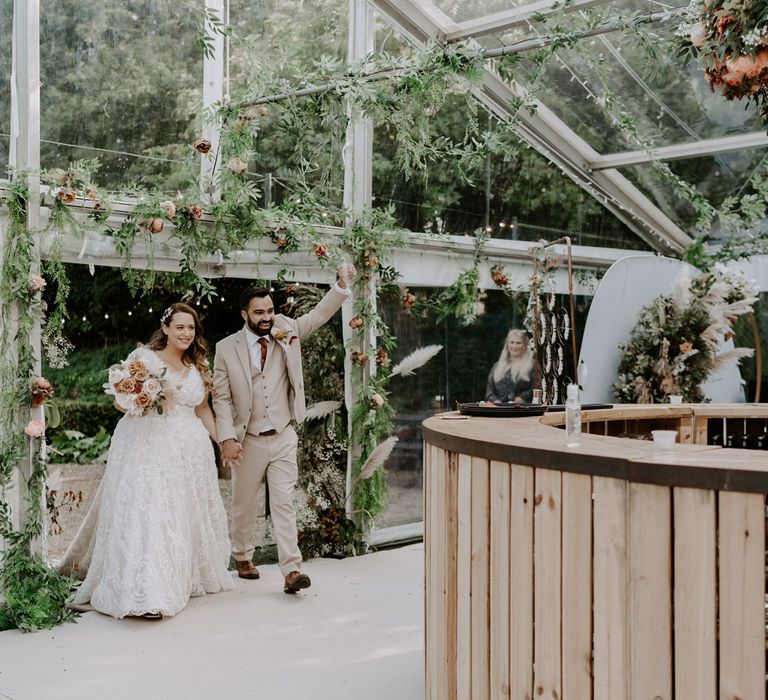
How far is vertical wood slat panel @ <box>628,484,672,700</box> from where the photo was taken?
2637 millimetres

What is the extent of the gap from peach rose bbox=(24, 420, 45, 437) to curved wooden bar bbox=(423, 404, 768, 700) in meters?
2.82

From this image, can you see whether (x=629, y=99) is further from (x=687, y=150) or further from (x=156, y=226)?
(x=156, y=226)

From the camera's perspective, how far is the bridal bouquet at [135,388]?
219 inches

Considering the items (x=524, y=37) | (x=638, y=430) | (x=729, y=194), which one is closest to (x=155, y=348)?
(x=638, y=430)

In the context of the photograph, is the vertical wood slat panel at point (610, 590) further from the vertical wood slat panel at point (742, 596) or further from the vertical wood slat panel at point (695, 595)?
the vertical wood slat panel at point (742, 596)

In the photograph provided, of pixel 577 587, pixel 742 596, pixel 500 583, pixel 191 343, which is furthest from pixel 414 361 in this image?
pixel 742 596

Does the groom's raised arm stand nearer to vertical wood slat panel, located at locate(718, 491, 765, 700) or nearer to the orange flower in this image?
the orange flower

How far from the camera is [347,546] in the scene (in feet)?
24.0

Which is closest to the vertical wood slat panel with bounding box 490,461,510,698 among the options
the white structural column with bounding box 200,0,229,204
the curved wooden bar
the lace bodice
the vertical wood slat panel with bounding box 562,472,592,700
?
the curved wooden bar

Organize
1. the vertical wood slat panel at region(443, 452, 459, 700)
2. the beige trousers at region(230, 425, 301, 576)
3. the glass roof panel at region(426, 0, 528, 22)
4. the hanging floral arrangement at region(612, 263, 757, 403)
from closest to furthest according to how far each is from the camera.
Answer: the vertical wood slat panel at region(443, 452, 459, 700) → the beige trousers at region(230, 425, 301, 576) → the glass roof panel at region(426, 0, 528, 22) → the hanging floral arrangement at region(612, 263, 757, 403)

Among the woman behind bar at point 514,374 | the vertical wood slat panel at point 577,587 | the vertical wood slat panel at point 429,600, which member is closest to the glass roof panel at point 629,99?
the woman behind bar at point 514,374

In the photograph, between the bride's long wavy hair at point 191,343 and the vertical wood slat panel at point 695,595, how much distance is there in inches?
157

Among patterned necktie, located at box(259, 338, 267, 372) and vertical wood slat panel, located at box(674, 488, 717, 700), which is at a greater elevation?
patterned necktie, located at box(259, 338, 267, 372)

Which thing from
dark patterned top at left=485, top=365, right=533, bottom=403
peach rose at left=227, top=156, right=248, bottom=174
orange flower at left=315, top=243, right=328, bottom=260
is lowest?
dark patterned top at left=485, top=365, right=533, bottom=403
